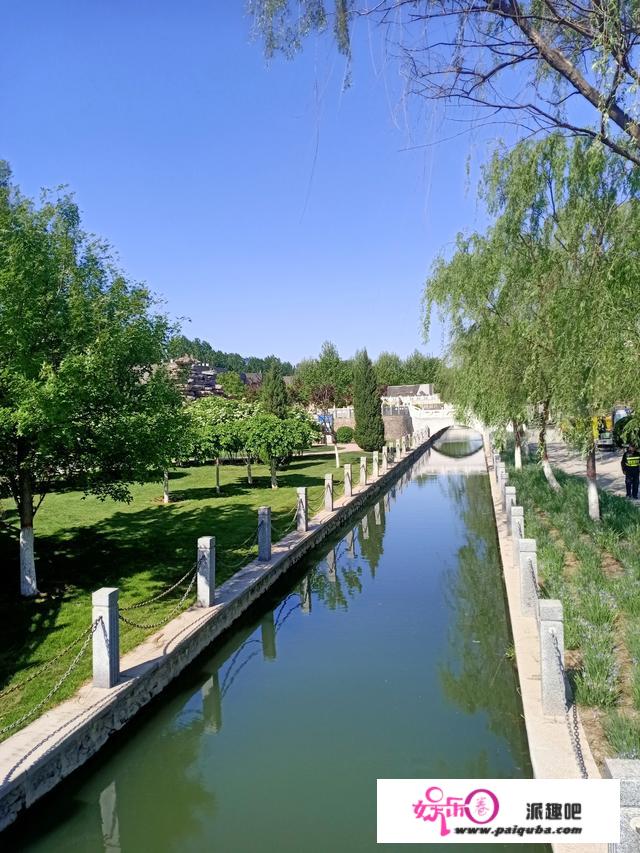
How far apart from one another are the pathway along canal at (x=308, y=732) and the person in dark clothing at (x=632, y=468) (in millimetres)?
6023

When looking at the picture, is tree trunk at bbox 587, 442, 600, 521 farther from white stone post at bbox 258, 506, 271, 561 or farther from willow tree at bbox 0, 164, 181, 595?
willow tree at bbox 0, 164, 181, 595

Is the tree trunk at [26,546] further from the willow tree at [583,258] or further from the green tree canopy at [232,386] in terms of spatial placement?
the green tree canopy at [232,386]

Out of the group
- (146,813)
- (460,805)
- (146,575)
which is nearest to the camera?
(460,805)

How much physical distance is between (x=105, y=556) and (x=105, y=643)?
6.20 m

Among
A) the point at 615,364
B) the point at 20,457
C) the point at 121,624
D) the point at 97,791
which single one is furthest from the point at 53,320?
the point at 615,364

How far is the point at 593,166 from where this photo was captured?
25.2 ft

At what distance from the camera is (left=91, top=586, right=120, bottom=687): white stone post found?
6.10 meters

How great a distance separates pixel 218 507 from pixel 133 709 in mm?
11521

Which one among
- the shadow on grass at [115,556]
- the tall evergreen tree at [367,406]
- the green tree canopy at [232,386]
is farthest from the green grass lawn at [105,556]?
the green tree canopy at [232,386]

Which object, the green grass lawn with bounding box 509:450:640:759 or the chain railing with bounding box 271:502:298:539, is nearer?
the green grass lawn with bounding box 509:450:640:759

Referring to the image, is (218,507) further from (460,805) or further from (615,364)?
(460,805)

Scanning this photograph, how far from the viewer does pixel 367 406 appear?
34938 mm

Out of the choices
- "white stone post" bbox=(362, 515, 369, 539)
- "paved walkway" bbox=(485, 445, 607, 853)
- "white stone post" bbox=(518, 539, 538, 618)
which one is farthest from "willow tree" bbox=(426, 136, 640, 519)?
"white stone post" bbox=(362, 515, 369, 539)

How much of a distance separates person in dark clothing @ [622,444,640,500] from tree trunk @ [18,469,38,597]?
43.0ft
